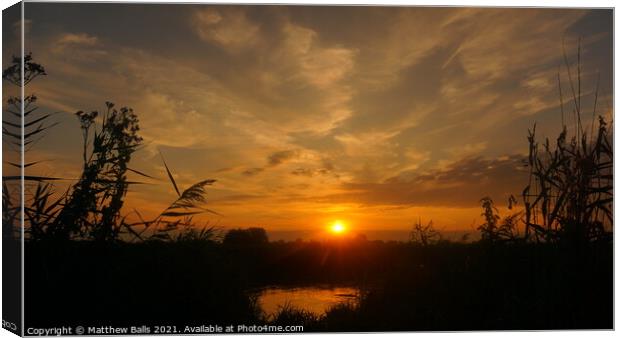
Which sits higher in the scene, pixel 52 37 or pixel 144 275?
pixel 52 37

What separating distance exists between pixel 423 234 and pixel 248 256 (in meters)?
1.68

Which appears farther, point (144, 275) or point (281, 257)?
point (281, 257)

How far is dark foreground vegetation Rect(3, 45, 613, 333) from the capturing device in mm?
5949

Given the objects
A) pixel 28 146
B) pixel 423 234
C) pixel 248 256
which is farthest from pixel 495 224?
pixel 28 146

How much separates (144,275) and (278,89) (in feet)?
6.54

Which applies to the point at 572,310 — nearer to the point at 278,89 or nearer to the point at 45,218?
the point at 278,89

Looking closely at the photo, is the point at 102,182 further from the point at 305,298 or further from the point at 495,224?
the point at 495,224

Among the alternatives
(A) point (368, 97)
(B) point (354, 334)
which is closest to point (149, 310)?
(B) point (354, 334)

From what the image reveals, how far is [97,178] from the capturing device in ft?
19.9

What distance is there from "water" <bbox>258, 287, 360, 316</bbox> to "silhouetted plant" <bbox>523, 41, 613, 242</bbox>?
1.78 meters

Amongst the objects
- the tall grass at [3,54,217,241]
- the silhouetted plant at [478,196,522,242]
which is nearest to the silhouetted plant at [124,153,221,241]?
the tall grass at [3,54,217,241]

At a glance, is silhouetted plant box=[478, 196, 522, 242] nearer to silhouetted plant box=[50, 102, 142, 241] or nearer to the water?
the water

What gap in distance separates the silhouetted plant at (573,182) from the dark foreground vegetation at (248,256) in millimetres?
10

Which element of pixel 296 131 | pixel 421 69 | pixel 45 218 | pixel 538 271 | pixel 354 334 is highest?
pixel 421 69
